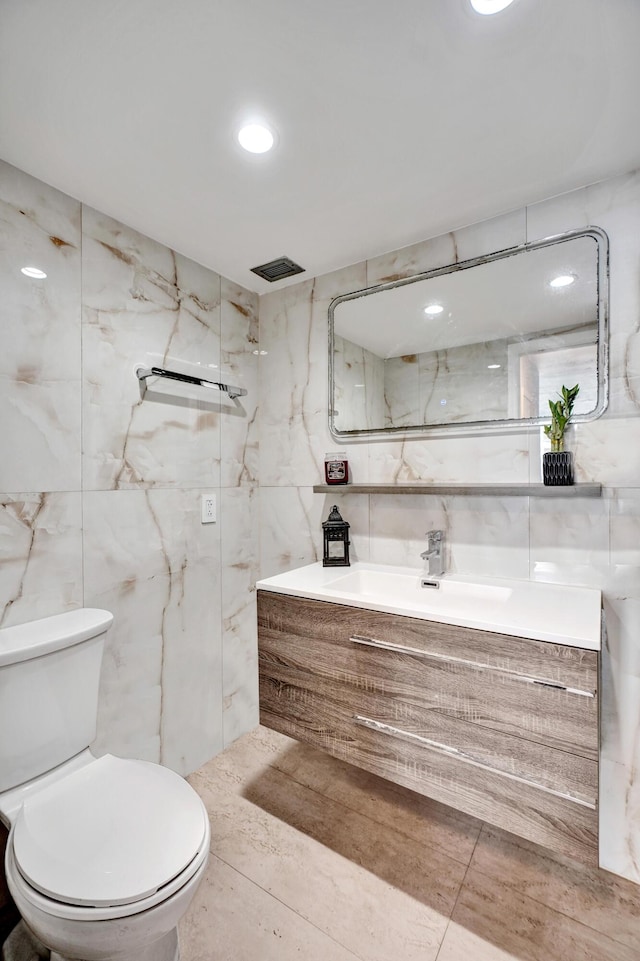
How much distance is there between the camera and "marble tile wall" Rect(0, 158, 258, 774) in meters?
1.39

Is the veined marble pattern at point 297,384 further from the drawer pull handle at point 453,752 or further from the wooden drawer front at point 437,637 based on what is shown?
the drawer pull handle at point 453,752

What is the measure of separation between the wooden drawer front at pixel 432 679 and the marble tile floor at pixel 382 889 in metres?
0.56

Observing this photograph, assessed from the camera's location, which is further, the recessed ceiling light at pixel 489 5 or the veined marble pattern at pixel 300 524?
the veined marble pattern at pixel 300 524

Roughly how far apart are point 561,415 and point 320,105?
1.12 meters

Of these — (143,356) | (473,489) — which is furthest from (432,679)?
(143,356)

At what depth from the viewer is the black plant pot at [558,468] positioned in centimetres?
142

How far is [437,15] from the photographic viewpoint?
92 centimetres

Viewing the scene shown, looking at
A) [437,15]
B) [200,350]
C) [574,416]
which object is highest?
[437,15]

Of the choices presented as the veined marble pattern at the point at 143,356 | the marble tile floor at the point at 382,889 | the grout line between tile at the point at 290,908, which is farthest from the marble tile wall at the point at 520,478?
the grout line between tile at the point at 290,908

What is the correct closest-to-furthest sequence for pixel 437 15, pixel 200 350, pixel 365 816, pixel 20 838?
pixel 437 15 → pixel 20 838 → pixel 365 816 → pixel 200 350

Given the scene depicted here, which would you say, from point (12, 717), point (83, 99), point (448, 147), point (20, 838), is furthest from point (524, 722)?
point (83, 99)

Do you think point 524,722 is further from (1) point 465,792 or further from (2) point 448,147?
(2) point 448,147

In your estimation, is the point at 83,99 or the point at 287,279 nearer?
the point at 83,99

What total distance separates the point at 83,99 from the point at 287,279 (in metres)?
1.09
